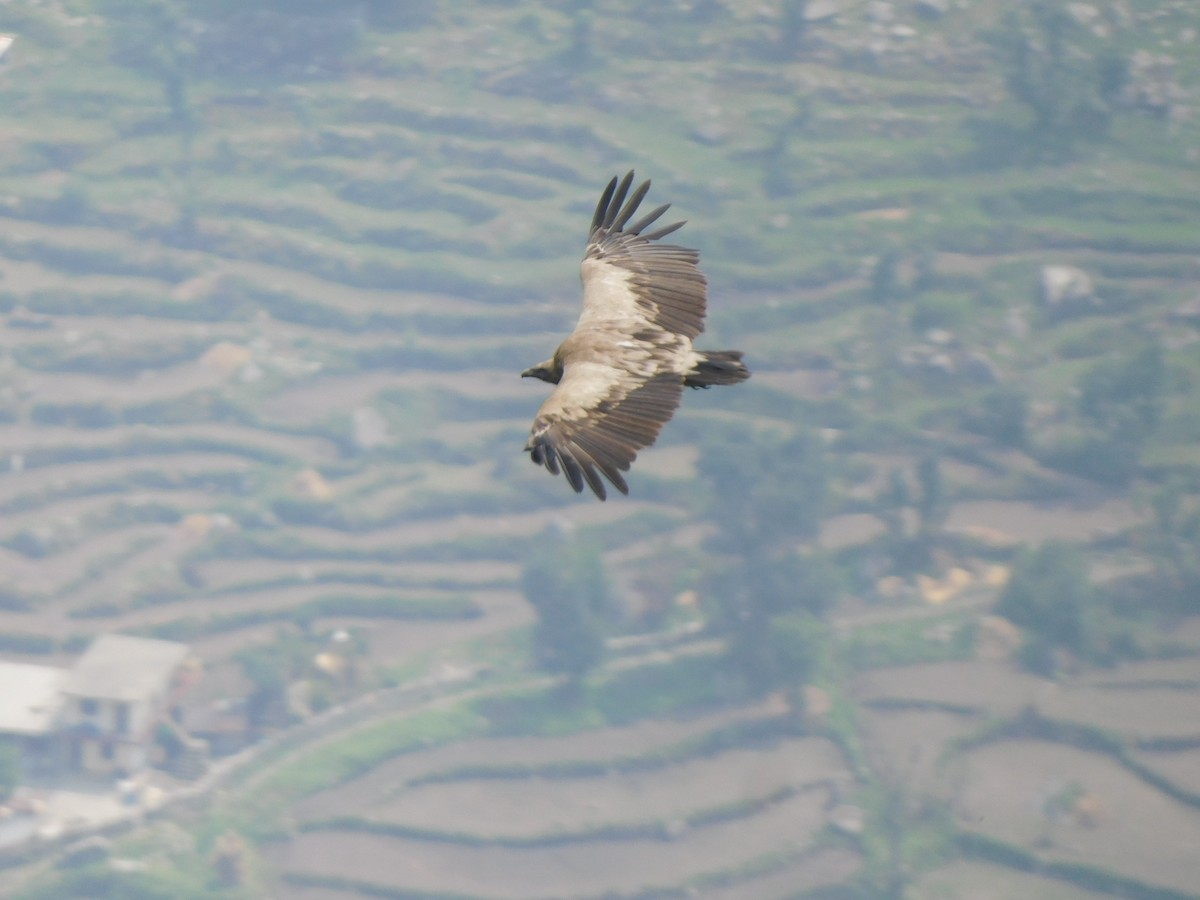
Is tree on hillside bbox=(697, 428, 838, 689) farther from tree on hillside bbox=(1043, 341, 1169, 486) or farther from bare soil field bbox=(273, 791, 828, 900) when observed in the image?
tree on hillside bbox=(1043, 341, 1169, 486)

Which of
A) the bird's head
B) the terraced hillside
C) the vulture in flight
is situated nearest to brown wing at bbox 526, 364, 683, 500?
the vulture in flight

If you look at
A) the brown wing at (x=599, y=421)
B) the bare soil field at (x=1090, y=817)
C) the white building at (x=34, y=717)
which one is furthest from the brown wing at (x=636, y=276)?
the white building at (x=34, y=717)

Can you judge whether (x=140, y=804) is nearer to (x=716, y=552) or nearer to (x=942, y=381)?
(x=716, y=552)

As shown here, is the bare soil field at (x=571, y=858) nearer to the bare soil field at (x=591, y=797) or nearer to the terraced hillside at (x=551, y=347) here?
the terraced hillside at (x=551, y=347)

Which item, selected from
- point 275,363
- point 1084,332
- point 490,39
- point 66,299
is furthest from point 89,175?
point 1084,332

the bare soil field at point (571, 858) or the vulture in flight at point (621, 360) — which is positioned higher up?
the vulture in flight at point (621, 360)

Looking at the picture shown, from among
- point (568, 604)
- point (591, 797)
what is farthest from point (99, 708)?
point (591, 797)

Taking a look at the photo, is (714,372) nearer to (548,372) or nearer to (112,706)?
(548,372)
